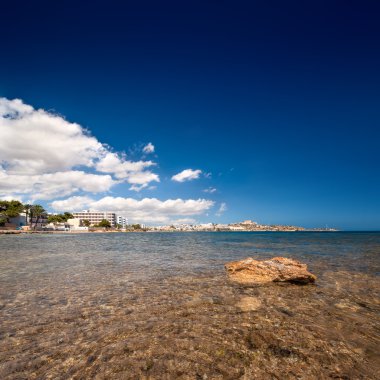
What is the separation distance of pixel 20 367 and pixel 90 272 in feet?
38.5

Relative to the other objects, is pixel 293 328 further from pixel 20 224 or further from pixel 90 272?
pixel 20 224

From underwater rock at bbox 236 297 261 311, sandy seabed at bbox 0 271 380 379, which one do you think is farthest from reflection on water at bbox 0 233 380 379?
underwater rock at bbox 236 297 261 311

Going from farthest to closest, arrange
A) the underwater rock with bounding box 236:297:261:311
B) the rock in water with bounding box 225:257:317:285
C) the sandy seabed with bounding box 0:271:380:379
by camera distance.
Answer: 1. the rock in water with bounding box 225:257:317:285
2. the underwater rock with bounding box 236:297:261:311
3. the sandy seabed with bounding box 0:271:380:379

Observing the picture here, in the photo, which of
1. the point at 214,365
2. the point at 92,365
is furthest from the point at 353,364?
the point at 92,365

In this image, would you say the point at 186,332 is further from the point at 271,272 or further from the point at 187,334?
the point at 271,272

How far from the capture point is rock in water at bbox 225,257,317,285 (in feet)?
43.6

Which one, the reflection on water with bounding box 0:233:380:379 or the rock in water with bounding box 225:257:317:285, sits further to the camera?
the rock in water with bounding box 225:257:317:285

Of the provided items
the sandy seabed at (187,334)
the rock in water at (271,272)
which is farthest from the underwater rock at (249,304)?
the rock in water at (271,272)

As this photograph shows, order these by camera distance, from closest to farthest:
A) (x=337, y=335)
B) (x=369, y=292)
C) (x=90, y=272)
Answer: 1. (x=337, y=335)
2. (x=369, y=292)
3. (x=90, y=272)

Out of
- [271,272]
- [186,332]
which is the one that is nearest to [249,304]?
[186,332]

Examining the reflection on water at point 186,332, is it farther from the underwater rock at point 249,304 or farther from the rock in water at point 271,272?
the rock in water at point 271,272

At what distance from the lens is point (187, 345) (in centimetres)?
620

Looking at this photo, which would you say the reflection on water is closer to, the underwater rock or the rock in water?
the underwater rock

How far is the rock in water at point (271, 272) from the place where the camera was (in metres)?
13.3
